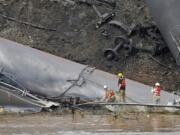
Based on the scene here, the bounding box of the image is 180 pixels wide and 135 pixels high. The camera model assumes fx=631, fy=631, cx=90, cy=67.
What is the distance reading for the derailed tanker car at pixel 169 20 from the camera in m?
22.8

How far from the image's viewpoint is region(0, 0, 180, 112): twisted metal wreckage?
20.2 m

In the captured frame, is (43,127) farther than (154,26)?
No

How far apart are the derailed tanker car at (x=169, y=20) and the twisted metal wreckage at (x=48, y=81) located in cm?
4

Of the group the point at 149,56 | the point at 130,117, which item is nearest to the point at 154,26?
the point at 149,56

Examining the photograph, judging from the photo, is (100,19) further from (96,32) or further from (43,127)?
(43,127)

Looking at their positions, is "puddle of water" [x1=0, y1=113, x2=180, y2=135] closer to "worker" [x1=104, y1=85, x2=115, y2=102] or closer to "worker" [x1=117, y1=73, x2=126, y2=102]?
"worker" [x1=117, y1=73, x2=126, y2=102]

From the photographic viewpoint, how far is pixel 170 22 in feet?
76.1

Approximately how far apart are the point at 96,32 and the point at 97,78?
14.5 feet

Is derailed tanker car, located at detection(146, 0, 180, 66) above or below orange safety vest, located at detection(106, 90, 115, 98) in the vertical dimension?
above

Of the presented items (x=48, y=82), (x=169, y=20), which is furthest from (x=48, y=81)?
(x=169, y=20)

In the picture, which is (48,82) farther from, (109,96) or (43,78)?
(109,96)

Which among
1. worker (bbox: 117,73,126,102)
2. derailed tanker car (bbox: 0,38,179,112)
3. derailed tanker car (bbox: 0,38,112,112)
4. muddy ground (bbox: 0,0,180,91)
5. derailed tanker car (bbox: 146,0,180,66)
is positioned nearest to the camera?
derailed tanker car (bbox: 0,38,179,112)

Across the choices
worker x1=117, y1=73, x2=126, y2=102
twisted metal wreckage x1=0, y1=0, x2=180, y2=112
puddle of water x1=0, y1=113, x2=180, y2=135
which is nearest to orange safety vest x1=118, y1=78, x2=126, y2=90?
worker x1=117, y1=73, x2=126, y2=102

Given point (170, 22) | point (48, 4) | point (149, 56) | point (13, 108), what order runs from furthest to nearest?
point (48, 4)
point (149, 56)
point (170, 22)
point (13, 108)
